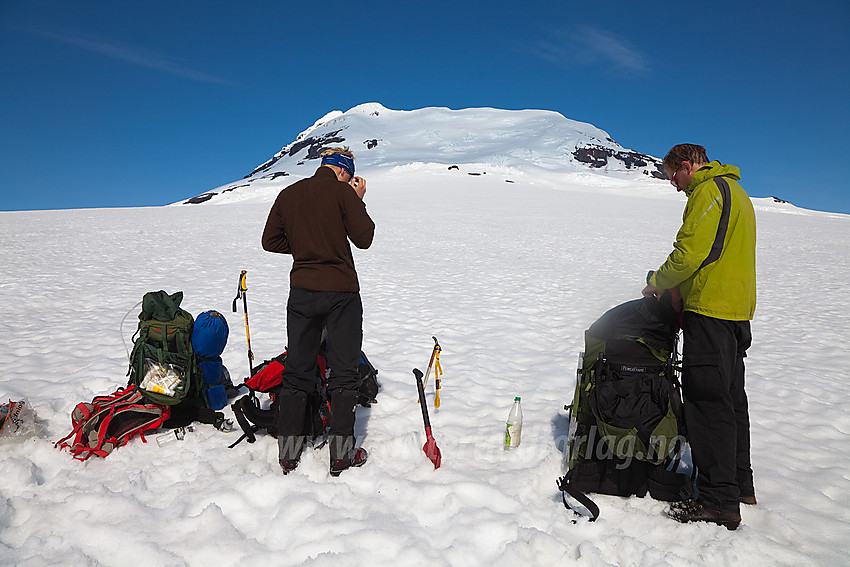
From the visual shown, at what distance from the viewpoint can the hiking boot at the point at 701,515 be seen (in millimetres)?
3160

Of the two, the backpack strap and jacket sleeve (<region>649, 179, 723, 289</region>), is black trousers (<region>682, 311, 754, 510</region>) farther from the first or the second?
the backpack strap

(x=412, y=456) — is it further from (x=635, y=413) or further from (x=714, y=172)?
(x=714, y=172)

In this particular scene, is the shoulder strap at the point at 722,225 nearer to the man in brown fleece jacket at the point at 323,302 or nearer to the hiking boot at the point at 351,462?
the man in brown fleece jacket at the point at 323,302

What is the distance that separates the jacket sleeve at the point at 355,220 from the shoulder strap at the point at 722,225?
2.54m

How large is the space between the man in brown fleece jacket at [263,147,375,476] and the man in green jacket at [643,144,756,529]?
249 cm

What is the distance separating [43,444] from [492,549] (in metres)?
3.91

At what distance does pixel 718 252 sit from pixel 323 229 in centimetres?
297

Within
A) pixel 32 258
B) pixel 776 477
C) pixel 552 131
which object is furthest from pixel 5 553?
pixel 552 131

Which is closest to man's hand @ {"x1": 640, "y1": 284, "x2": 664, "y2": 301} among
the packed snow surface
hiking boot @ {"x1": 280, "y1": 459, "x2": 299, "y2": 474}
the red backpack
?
the packed snow surface

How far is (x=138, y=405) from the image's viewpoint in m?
4.19

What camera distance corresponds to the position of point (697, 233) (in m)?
3.15

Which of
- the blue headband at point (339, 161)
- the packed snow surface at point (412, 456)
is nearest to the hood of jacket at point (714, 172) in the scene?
the packed snow surface at point (412, 456)

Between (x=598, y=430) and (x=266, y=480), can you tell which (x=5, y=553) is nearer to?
(x=266, y=480)

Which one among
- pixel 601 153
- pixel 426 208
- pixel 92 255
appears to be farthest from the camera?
pixel 601 153
